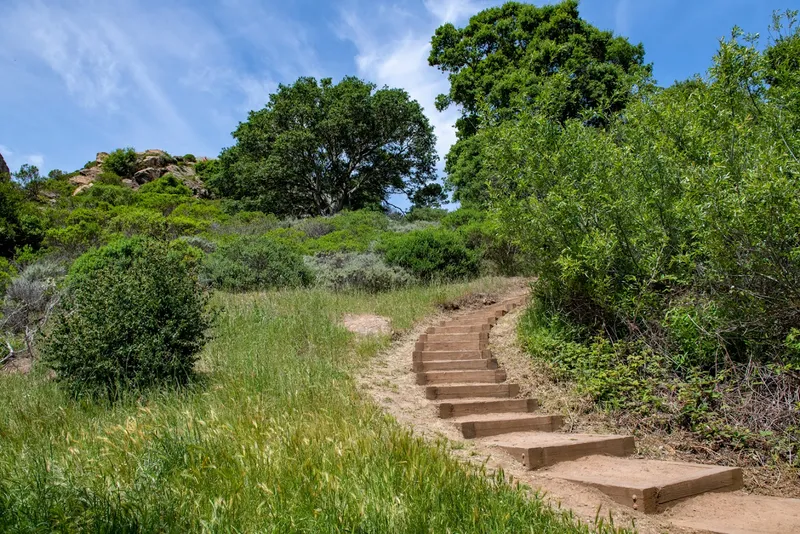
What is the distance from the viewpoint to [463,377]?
7.07 metres

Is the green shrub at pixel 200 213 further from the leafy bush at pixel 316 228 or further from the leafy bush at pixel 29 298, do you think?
the leafy bush at pixel 29 298

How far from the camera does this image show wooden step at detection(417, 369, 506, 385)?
6.99 metres

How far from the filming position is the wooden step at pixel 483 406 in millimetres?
5891

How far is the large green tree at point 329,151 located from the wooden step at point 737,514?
87.5ft

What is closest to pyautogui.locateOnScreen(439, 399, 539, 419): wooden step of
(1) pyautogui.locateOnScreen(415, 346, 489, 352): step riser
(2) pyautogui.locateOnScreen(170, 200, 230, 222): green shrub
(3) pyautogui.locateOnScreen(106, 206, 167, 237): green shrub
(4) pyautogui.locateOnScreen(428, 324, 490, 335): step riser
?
(1) pyautogui.locateOnScreen(415, 346, 489, 352): step riser

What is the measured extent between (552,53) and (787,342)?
62.0 ft

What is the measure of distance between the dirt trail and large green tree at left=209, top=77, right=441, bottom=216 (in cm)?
2081

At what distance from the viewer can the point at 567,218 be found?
669 centimetres

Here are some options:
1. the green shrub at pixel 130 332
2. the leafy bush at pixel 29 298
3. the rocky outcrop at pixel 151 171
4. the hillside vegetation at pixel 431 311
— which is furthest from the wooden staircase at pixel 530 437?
the rocky outcrop at pixel 151 171

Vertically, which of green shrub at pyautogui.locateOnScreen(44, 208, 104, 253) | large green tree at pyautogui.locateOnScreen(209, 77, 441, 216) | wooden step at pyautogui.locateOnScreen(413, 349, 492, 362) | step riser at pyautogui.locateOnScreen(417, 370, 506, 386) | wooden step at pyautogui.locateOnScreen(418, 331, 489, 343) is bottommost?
step riser at pyautogui.locateOnScreen(417, 370, 506, 386)

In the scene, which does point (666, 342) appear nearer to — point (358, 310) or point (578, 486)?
point (578, 486)

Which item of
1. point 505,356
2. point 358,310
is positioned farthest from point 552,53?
point 505,356

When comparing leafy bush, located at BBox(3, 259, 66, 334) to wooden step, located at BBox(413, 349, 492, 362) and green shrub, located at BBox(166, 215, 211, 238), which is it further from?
green shrub, located at BBox(166, 215, 211, 238)

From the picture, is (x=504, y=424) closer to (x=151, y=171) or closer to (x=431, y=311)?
(x=431, y=311)
